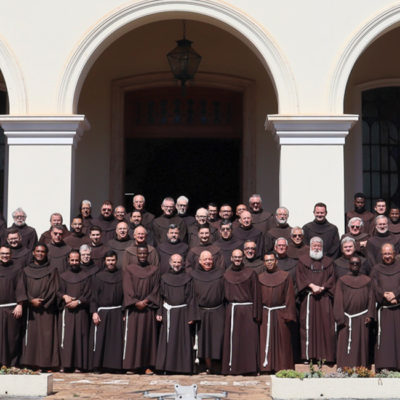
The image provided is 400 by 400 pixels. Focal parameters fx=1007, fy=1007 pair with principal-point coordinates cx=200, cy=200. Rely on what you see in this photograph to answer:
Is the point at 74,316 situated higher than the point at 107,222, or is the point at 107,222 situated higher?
the point at 107,222

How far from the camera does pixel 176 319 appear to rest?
39.6 feet

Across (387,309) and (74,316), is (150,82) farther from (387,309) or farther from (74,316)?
(387,309)

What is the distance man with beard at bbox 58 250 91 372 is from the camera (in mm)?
12078

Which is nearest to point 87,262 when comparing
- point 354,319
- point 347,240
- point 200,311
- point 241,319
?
point 200,311

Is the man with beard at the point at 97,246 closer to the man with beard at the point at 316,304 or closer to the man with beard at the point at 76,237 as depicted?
the man with beard at the point at 76,237

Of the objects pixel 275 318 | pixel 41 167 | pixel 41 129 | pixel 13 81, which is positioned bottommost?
pixel 275 318

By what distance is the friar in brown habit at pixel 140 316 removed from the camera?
39.4 ft

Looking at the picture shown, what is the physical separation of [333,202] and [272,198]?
2818mm

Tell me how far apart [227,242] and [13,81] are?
3620 mm

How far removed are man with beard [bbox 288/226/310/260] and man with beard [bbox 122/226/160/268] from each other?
169cm

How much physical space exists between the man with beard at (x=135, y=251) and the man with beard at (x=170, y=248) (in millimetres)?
137

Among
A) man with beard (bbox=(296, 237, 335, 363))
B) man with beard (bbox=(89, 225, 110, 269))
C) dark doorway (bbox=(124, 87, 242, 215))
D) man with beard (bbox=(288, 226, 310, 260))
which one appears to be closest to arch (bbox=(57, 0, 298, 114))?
man with beard (bbox=(89, 225, 110, 269))

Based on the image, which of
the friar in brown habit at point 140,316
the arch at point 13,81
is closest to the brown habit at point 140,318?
the friar in brown habit at point 140,316

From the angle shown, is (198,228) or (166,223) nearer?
(198,228)
